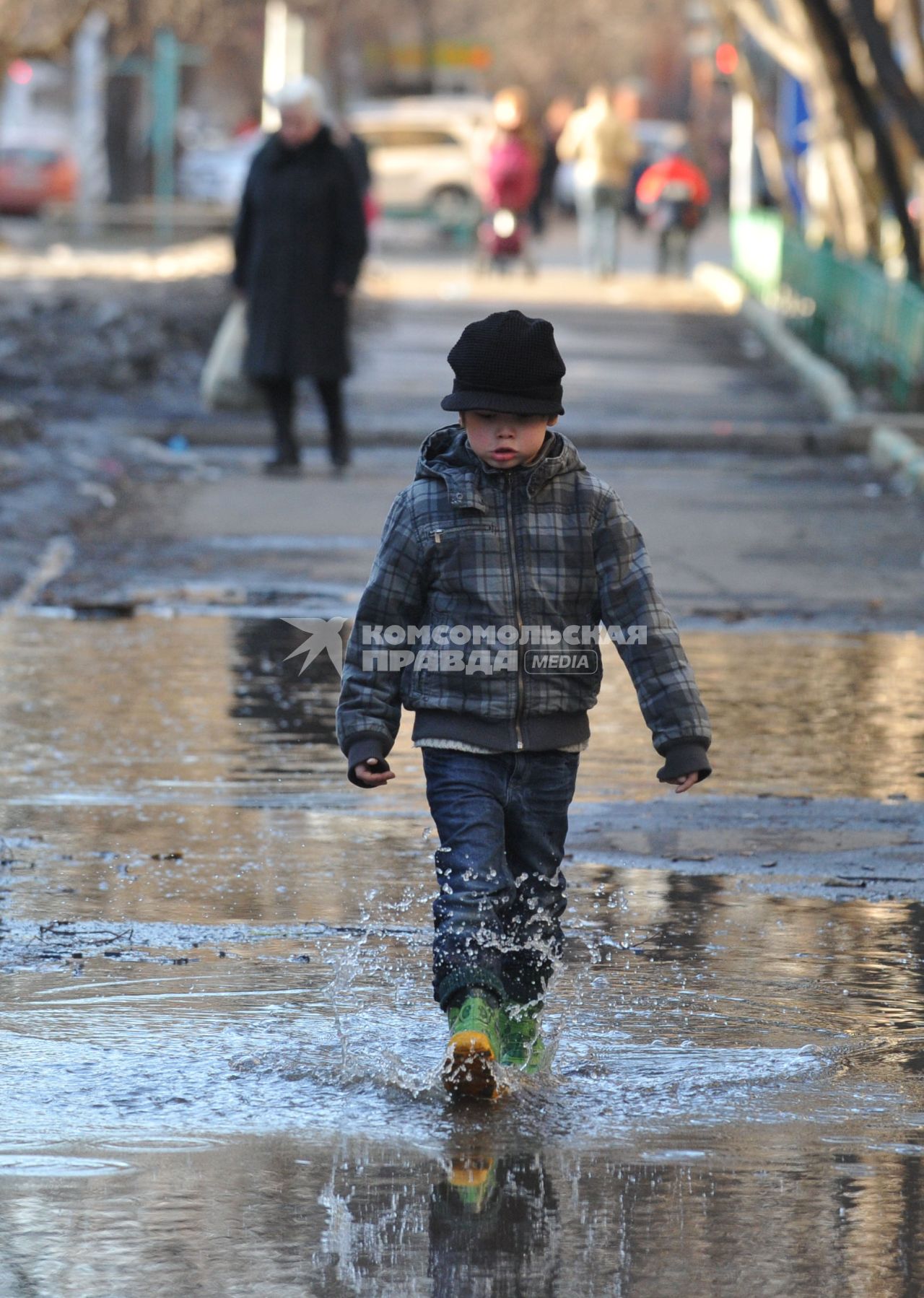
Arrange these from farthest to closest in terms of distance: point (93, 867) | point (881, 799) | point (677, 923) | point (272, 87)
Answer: point (272, 87) < point (881, 799) < point (93, 867) < point (677, 923)

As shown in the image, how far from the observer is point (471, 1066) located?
15.3 feet

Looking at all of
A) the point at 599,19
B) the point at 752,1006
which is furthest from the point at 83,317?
the point at 599,19

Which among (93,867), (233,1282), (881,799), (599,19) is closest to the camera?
(233,1282)

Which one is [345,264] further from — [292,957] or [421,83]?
[421,83]

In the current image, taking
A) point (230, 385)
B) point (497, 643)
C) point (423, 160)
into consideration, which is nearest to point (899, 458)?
point (230, 385)

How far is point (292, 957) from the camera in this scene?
5676 millimetres

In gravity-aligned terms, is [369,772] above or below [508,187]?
below

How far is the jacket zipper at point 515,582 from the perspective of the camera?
15.9 feet

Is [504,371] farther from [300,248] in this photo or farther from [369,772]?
[300,248]

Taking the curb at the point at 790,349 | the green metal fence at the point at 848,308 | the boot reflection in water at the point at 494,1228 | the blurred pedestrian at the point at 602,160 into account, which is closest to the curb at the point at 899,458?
the curb at the point at 790,349

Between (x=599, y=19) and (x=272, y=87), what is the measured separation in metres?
54.8

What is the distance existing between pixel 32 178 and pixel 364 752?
44.9 m

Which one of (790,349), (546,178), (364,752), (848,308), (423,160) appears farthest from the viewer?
(423,160)

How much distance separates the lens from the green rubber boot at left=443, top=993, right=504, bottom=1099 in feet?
15.3
